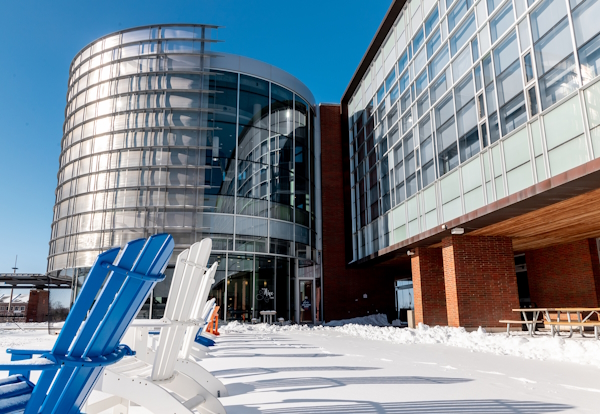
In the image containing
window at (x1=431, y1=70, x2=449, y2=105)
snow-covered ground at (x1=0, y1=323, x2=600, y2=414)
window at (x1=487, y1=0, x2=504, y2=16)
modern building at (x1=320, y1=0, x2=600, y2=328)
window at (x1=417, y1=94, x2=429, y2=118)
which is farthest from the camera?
window at (x1=417, y1=94, x2=429, y2=118)

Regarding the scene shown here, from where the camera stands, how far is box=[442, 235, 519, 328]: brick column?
13.7 meters

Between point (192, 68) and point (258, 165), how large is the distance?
6513 millimetres

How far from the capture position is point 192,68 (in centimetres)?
2411

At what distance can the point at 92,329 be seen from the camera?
1780 mm

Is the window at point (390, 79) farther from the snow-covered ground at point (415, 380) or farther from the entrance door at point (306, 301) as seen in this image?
the snow-covered ground at point (415, 380)

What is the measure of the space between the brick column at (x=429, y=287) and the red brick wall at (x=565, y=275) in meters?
4.10

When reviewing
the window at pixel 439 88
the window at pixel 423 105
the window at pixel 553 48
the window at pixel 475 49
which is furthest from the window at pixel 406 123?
the window at pixel 553 48

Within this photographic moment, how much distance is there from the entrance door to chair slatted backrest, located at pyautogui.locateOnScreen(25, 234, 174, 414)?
2382 cm

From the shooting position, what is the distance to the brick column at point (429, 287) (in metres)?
16.8

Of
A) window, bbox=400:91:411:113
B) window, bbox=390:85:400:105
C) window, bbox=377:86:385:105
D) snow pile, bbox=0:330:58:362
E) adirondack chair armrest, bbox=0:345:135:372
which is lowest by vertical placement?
snow pile, bbox=0:330:58:362

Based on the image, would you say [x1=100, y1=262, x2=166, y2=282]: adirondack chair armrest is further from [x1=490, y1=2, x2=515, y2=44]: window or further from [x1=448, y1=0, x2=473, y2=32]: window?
[x1=448, y1=0, x2=473, y2=32]: window

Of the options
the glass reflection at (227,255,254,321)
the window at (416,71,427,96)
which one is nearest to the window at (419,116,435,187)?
the window at (416,71,427,96)

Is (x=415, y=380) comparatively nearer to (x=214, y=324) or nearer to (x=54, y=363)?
(x=54, y=363)

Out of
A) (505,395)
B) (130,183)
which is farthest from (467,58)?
(130,183)
